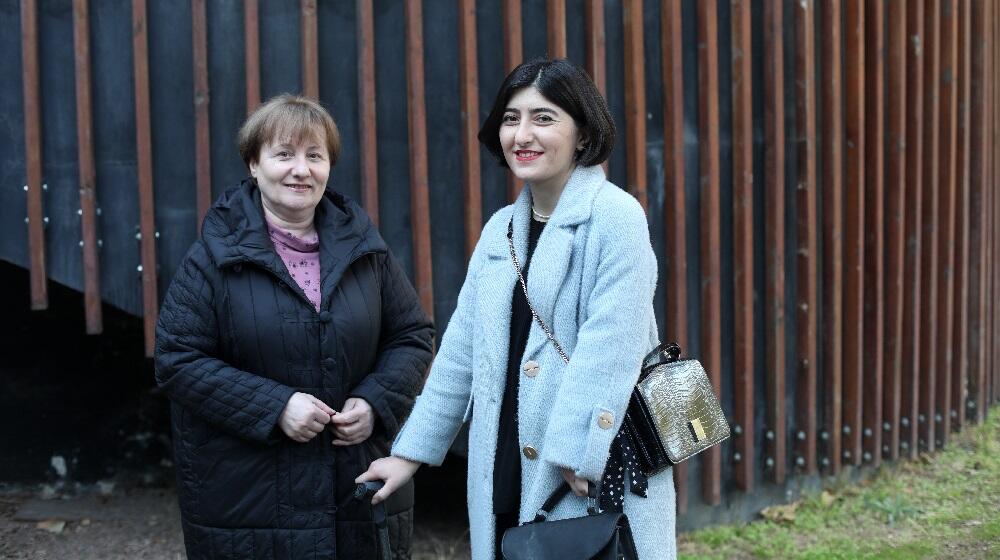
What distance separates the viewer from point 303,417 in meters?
2.77

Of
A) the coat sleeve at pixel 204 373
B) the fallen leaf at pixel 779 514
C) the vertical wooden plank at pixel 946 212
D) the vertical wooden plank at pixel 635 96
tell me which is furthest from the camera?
the vertical wooden plank at pixel 946 212

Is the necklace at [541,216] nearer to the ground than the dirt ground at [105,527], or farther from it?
farther from it

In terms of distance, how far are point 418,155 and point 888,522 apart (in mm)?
2862

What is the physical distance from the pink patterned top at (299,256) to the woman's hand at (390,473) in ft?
1.81

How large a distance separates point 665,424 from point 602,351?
0.82 feet

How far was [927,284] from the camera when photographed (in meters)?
5.85

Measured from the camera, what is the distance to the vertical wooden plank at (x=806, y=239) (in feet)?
16.5

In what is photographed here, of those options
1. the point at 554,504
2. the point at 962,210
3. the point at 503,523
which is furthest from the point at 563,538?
the point at 962,210

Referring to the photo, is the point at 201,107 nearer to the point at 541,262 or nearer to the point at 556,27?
the point at 556,27

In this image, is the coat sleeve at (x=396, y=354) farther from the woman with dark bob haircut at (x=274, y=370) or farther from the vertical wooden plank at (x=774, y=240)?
the vertical wooden plank at (x=774, y=240)

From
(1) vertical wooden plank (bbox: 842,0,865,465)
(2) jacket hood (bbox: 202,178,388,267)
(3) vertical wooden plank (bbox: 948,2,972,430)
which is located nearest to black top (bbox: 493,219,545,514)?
(2) jacket hood (bbox: 202,178,388,267)

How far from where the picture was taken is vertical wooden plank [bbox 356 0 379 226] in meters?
4.14

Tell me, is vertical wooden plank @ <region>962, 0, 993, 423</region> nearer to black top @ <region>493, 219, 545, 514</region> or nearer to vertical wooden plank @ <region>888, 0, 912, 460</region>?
vertical wooden plank @ <region>888, 0, 912, 460</region>

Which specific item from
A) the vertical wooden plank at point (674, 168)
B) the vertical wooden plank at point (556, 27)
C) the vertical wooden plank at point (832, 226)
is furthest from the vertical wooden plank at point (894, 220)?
the vertical wooden plank at point (556, 27)
